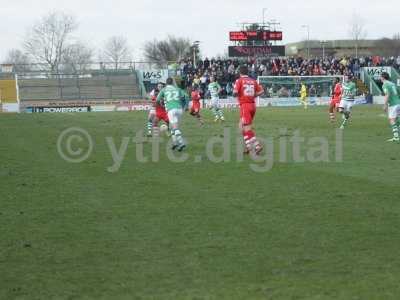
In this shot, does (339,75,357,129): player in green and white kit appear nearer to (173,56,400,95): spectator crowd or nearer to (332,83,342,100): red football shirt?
(332,83,342,100): red football shirt

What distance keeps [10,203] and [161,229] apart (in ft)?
10.00

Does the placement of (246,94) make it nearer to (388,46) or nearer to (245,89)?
(245,89)

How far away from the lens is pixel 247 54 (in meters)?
73.9

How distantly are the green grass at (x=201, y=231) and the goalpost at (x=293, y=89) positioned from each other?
43.5 meters

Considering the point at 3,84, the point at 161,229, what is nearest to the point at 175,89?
the point at 161,229

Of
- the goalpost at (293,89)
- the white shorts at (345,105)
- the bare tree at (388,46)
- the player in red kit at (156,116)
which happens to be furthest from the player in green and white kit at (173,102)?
the bare tree at (388,46)

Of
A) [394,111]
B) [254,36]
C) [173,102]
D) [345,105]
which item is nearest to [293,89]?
[254,36]

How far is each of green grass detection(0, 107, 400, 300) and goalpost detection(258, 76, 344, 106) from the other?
43.5 meters

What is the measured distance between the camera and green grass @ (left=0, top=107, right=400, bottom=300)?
661cm

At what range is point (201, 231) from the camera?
8.75 meters

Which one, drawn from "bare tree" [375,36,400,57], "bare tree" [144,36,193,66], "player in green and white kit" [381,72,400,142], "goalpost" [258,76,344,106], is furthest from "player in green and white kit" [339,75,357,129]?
"bare tree" [375,36,400,57]

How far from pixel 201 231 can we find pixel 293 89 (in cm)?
5240

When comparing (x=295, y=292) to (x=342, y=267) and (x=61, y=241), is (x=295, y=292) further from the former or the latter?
(x=61, y=241)

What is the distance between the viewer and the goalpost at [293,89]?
193ft
